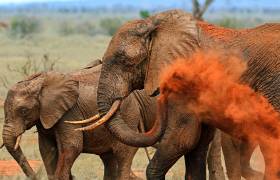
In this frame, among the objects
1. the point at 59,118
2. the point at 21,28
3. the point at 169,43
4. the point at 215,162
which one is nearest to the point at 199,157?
the point at 169,43

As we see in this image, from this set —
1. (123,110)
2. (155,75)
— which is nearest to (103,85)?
(155,75)

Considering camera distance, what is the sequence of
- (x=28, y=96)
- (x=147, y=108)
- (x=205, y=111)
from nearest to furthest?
(x=205, y=111)
(x=28, y=96)
(x=147, y=108)

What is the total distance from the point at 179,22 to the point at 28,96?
8.24ft

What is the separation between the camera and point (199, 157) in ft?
25.9

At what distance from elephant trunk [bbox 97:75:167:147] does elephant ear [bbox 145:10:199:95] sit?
0.25m

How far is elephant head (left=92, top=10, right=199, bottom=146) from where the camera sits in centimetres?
736

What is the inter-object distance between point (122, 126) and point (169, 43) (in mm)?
789

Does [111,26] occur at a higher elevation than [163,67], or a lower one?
lower

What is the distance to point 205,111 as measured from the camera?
24.1ft

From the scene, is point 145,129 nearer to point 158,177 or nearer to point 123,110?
point 123,110

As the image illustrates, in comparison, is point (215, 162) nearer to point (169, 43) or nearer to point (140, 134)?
point (140, 134)

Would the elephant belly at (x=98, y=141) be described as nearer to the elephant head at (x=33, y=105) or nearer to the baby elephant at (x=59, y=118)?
the baby elephant at (x=59, y=118)

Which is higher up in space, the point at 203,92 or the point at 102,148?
the point at 203,92

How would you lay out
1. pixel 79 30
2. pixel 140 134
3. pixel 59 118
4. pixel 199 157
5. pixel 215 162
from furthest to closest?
pixel 79 30
pixel 215 162
pixel 59 118
pixel 199 157
pixel 140 134
